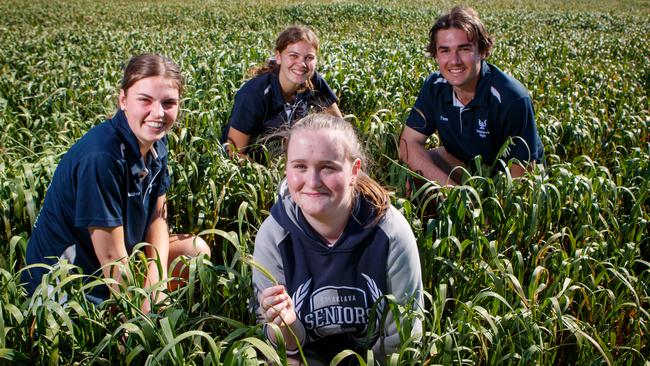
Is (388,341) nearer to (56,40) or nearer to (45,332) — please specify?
(45,332)

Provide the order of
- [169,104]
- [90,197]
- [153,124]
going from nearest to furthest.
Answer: [90,197] < [153,124] < [169,104]

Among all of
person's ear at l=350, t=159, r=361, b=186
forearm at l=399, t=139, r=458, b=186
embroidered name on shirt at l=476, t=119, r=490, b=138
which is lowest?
forearm at l=399, t=139, r=458, b=186

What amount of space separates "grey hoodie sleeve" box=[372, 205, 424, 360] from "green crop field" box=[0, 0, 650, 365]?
9 centimetres

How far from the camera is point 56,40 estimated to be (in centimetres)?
1123

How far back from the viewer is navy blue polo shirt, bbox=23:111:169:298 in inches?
98.8

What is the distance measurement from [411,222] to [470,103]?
1.26m

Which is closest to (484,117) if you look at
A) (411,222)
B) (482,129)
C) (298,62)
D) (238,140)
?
(482,129)

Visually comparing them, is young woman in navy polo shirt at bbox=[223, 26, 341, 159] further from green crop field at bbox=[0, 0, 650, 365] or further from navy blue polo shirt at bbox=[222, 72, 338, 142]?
green crop field at bbox=[0, 0, 650, 365]

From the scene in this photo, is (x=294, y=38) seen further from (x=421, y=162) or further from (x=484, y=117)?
(x=484, y=117)

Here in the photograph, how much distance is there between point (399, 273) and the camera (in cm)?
231

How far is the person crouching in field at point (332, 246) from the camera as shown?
222cm

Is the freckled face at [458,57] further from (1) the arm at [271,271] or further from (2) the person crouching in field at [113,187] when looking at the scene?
(1) the arm at [271,271]

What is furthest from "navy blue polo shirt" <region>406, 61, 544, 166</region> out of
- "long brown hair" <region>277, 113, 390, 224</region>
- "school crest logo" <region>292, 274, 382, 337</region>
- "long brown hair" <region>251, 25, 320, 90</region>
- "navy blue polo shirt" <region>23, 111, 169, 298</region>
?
"navy blue polo shirt" <region>23, 111, 169, 298</region>

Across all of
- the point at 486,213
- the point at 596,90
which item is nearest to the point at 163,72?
the point at 486,213
